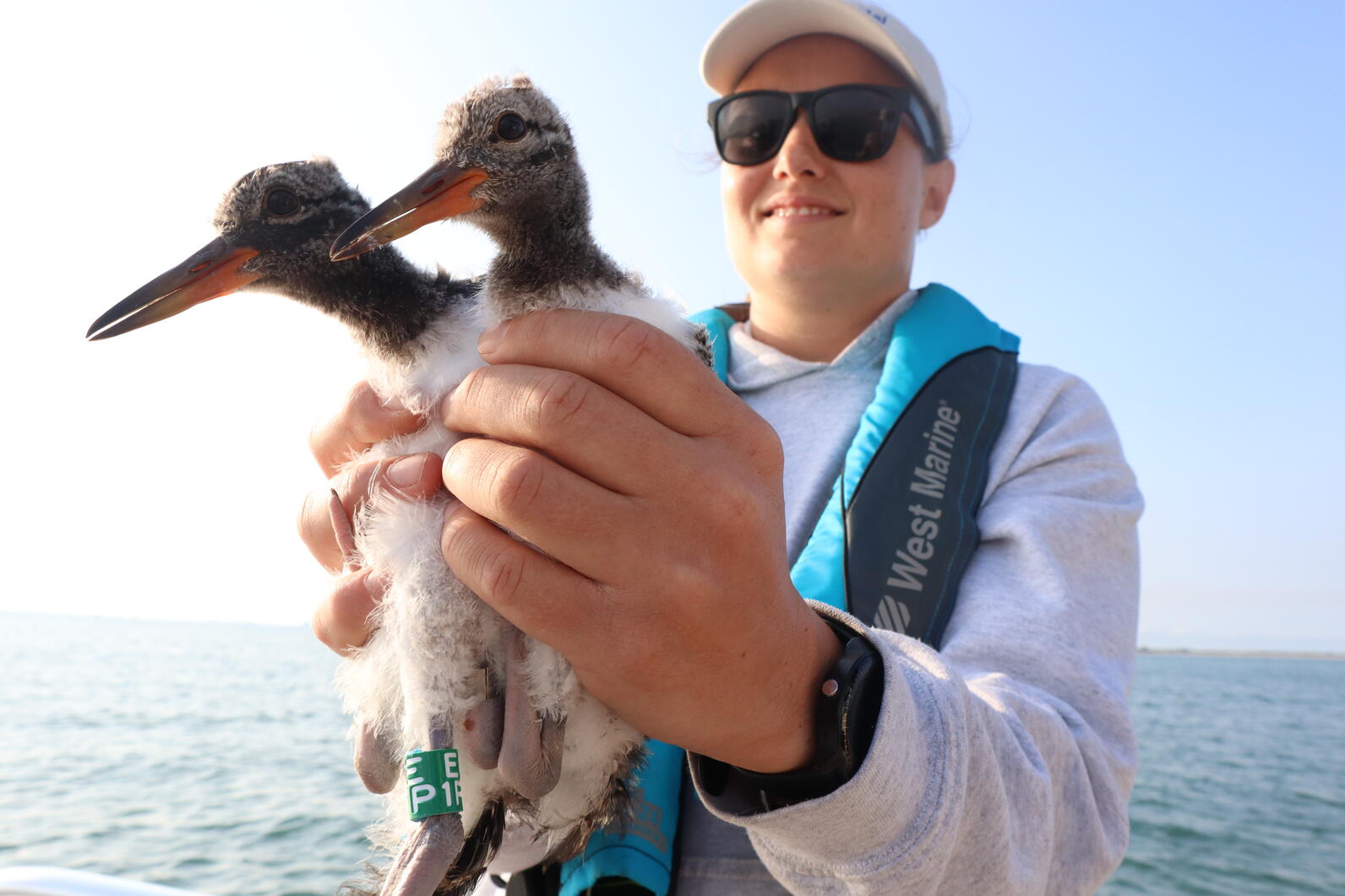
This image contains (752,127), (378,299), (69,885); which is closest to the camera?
(378,299)

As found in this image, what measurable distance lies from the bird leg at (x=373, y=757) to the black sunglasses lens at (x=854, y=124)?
7.34ft

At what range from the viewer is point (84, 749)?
23.3 m

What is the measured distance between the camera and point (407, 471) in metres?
1.46

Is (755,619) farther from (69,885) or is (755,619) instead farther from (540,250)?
(69,885)

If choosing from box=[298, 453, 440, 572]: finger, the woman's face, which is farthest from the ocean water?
the woman's face

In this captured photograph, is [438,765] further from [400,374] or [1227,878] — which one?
[1227,878]

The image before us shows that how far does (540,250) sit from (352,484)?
578mm

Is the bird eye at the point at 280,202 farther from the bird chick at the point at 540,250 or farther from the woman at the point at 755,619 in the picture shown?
the woman at the point at 755,619

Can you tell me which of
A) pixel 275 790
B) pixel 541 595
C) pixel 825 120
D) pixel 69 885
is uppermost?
pixel 825 120

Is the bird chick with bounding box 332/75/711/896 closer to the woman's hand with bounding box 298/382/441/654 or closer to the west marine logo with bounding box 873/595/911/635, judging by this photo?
the woman's hand with bounding box 298/382/441/654

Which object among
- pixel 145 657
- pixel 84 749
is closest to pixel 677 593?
pixel 84 749

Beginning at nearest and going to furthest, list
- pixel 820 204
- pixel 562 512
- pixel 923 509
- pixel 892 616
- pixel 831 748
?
pixel 562 512
pixel 831 748
pixel 892 616
pixel 923 509
pixel 820 204

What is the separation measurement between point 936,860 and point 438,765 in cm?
80

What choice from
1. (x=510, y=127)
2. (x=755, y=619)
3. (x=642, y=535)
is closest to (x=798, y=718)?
(x=755, y=619)
